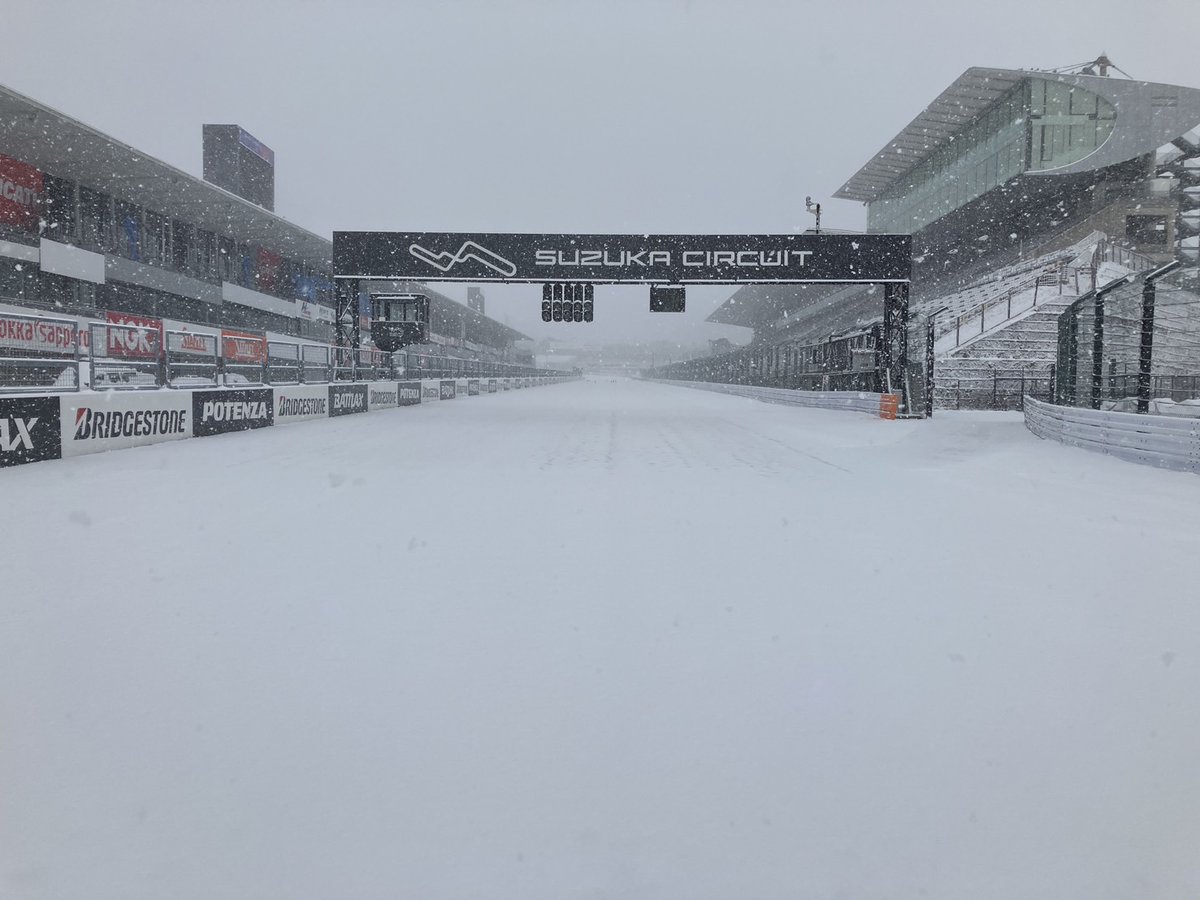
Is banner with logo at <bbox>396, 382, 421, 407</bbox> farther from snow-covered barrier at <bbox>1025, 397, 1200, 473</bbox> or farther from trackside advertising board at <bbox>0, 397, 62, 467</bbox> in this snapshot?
snow-covered barrier at <bbox>1025, 397, 1200, 473</bbox>

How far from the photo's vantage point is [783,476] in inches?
330

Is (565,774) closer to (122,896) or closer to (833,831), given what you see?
(833,831)

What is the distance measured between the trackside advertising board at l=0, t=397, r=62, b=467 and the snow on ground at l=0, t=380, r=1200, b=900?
3.28 metres

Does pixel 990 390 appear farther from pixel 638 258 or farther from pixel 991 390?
pixel 638 258

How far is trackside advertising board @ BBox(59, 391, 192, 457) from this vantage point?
30.0ft

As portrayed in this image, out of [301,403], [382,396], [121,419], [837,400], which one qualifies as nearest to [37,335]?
[121,419]

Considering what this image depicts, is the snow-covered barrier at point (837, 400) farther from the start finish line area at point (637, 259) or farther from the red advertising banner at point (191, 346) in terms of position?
the red advertising banner at point (191, 346)

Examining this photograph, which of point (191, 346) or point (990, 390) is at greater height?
point (191, 346)

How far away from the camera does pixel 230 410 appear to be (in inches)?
515

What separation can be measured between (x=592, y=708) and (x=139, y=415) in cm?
1020

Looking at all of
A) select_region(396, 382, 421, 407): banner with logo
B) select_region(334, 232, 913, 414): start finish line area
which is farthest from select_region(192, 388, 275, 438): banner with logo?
select_region(334, 232, 913, 414): start finish line area

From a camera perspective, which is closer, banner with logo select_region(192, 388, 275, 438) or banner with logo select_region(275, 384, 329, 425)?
banner with logo select_region(192, 388, 275, 438)

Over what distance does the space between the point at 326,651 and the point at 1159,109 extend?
49.4m

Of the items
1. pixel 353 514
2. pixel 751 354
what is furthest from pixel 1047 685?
pixel 751 354
